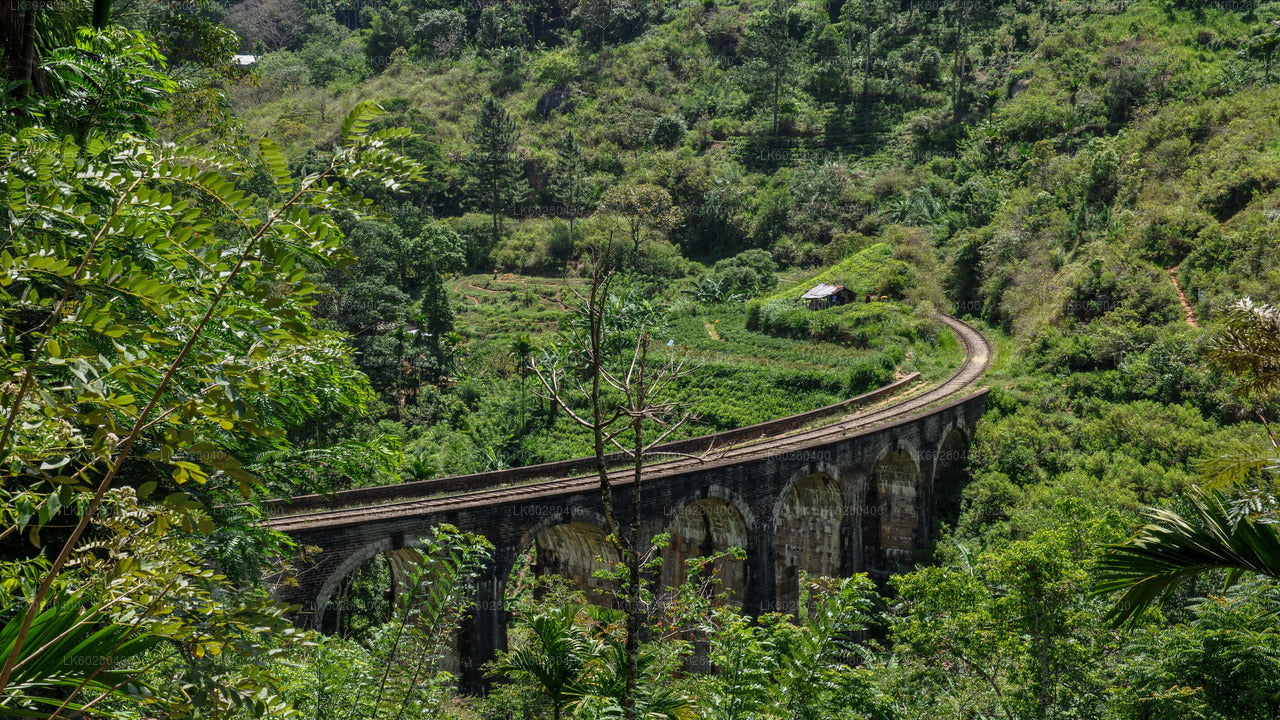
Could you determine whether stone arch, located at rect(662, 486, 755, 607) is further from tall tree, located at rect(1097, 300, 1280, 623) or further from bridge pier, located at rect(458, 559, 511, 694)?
tall tree, located at rect(1097, 300, 1280, 623)

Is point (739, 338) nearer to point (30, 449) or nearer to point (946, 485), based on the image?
point (946, 485)

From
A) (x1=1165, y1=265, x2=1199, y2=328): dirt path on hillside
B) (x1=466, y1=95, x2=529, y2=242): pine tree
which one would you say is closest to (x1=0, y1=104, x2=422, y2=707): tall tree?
(x1=1165, y1=265, x2=1199, y2=328): dirt path on hillside

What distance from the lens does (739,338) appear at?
43562mm

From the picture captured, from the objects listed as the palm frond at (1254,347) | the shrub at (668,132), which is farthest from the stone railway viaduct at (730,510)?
the shrub at (668,132)

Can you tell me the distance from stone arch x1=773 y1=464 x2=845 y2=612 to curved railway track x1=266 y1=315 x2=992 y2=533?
1.46 meters

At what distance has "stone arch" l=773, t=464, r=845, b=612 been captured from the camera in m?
25.8

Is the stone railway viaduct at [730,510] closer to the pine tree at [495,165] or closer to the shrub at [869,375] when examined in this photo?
the shrub at [869,375]

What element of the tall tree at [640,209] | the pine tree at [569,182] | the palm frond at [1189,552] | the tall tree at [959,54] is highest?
the tall tree at [959,54]

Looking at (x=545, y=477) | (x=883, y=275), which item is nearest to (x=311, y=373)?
(x=545, y=477)

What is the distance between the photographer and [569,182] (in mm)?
62281

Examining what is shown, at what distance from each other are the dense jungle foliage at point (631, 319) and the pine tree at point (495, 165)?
35 centimetres

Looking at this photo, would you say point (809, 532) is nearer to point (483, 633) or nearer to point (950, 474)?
point (950, 474)

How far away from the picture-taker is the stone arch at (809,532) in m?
25.8

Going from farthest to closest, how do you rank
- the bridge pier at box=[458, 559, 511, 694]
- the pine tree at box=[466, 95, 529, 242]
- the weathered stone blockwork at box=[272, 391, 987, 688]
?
the pine tree at box=[466, 95, 529, 242] < the bridge pier at box=[458, 559, 511, 694] < the weathered stone blockwork at box=[272, 391, 987, 688]
